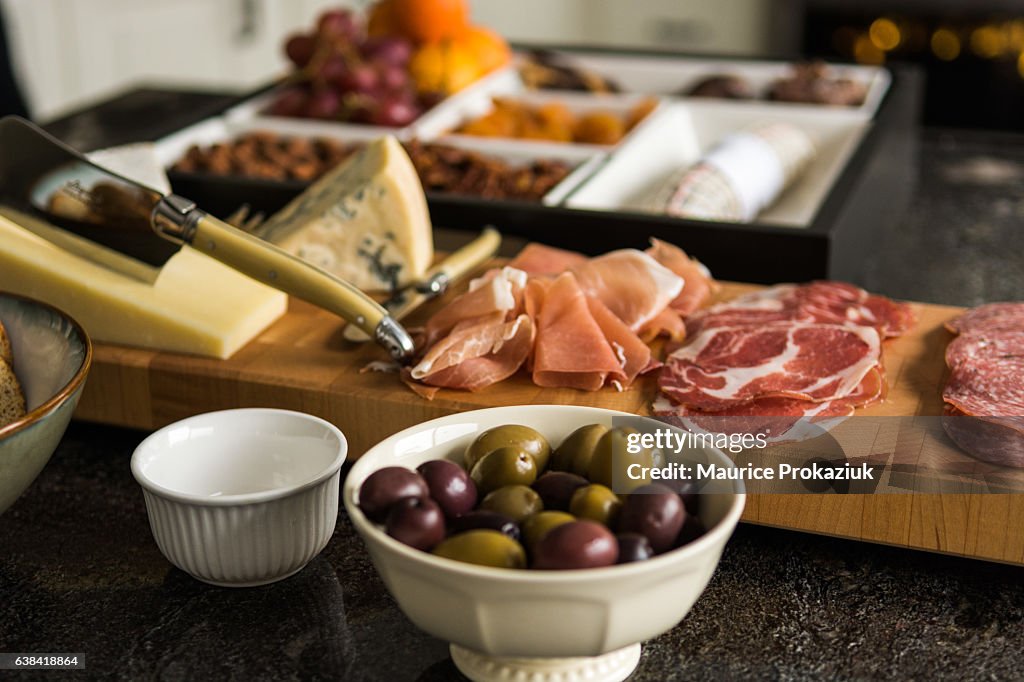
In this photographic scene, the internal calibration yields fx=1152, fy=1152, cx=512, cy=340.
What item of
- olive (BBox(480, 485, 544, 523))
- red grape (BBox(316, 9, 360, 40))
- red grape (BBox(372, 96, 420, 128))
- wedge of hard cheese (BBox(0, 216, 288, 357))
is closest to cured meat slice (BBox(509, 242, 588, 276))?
wedge of hard cheese (BBox(0, 216, 288, 357))

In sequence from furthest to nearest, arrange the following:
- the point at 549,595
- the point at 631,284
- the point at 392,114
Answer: the point at 392,114 → the point at 631,284 → the point at 549,595

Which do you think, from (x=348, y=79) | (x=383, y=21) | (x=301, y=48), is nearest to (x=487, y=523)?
(x=348, y=79)

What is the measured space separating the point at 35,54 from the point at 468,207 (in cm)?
235

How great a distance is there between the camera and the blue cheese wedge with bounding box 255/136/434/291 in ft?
4.31

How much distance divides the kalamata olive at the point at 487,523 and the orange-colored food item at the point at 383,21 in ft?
5.32

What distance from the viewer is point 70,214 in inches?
45.6

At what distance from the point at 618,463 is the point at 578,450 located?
43mm

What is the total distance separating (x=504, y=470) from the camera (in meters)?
0.79

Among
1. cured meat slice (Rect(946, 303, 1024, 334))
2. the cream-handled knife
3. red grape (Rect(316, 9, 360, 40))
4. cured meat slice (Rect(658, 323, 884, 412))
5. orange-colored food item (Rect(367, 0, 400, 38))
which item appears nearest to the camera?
cured meat slice (Rect(658, 323, 884, 412))

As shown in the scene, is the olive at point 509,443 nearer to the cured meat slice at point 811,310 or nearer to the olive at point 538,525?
the olive at point 538,525

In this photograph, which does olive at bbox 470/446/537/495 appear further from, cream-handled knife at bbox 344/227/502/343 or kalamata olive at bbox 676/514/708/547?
cream-handled knife at bbox 344/227/502/343

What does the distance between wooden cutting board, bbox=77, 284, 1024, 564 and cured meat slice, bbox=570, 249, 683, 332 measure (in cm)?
9

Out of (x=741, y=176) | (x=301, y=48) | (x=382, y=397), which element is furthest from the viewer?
(x=301, y=48)

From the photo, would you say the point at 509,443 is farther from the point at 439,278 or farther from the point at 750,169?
the point at 750,169
